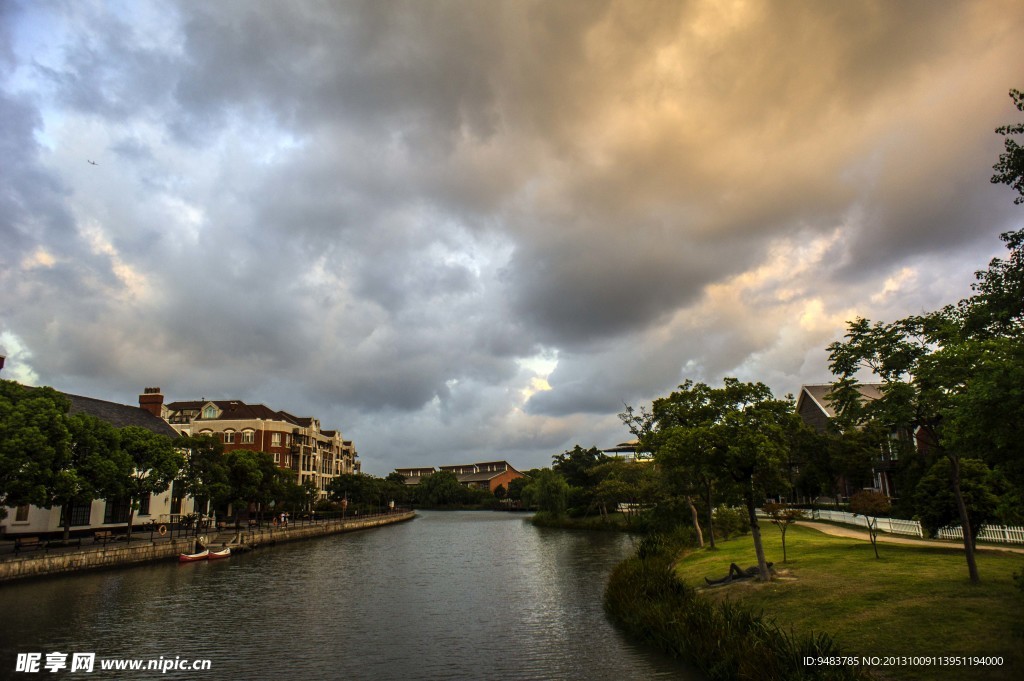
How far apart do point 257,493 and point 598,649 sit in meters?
54.5

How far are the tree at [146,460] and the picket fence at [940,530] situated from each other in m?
49.9

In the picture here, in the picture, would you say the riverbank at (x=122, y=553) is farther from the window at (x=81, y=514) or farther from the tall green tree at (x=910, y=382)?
the tall green tree at (x=910, y=382)

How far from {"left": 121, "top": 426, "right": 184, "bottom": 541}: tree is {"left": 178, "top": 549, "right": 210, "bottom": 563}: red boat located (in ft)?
16.7

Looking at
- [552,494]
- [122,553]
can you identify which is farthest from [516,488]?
[122,553]

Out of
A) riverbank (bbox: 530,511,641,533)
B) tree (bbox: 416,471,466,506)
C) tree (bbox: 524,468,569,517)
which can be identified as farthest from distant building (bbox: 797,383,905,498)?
tree (bbox: 416,471,466,506)

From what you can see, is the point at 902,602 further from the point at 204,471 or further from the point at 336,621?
the point at 204,471

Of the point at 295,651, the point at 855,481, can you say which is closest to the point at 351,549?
the point at 295,651

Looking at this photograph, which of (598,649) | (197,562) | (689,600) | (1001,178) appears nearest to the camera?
(598,649)

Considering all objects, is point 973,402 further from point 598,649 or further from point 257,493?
point 257,493

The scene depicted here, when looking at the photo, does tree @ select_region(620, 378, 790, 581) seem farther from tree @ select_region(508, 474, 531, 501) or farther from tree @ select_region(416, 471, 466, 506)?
tree @ select_region(416, 471, 466, 506)

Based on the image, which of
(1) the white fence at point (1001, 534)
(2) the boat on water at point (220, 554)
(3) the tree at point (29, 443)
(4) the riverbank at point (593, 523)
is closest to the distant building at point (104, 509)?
(3) the tree at point (29, 443)

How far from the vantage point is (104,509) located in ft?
172

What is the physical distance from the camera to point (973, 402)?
39.2 ft

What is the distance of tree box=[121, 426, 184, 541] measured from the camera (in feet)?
146
